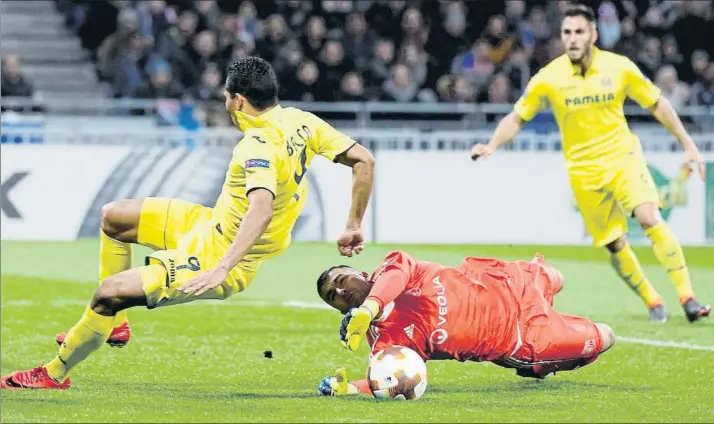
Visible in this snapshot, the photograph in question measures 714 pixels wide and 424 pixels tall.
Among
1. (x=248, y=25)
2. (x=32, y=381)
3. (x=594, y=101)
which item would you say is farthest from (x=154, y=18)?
(x=32, y=381)

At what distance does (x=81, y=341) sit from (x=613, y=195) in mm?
4786

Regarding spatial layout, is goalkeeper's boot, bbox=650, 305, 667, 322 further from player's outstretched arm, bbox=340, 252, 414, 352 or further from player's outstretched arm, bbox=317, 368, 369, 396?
player's outstretched arm, bbox=317, 368, 369, 396

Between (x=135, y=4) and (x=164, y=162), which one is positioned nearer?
(x=164, y=162)

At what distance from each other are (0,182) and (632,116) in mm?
9366

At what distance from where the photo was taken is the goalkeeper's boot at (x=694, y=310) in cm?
1058

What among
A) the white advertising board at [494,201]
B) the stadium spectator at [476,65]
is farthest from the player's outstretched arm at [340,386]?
the stadium spectator at [476,65]

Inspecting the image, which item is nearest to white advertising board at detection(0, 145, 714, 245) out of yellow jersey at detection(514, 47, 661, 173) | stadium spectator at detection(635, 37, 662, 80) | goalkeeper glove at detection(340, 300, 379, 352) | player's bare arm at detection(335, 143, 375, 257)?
stadium spectator at detection(635, 37, 662, 80)

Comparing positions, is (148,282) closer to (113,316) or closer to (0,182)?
(113,316)

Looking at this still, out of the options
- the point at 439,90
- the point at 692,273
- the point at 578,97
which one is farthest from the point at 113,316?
the point at 439,90

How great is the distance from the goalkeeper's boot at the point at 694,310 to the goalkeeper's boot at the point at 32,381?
16.2 ft

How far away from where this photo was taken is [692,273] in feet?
48.1

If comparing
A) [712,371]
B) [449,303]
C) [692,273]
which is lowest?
[692,273]

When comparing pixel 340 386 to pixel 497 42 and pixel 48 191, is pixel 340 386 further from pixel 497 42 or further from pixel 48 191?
pixel 497 42

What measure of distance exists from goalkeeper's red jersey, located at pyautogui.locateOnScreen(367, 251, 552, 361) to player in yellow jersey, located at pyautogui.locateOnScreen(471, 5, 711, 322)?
301 centimetres
